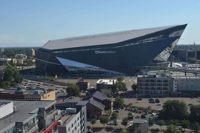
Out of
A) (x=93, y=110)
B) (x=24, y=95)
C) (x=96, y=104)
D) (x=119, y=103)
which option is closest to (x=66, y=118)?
(x=24, y=95)

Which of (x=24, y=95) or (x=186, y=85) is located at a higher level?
(x=186, y=85)

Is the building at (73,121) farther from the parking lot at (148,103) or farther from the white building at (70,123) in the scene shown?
the parking lot at (148,103)

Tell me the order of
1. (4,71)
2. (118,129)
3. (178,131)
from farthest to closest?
(4,71) → (118,129) → (178,131)

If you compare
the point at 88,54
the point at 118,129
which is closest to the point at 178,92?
the point at 118,129

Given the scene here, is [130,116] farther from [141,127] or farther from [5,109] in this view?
[5,109]

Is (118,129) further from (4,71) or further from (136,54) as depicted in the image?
(136,54)

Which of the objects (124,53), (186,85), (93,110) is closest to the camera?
(93,110)
